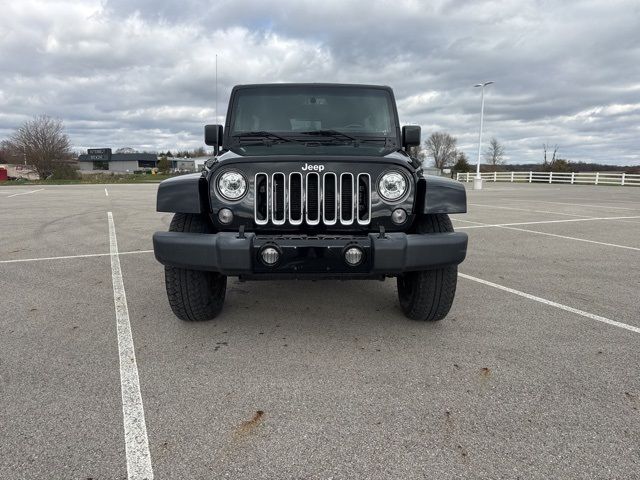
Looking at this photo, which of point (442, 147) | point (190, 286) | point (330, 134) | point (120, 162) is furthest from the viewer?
point (120, 162)

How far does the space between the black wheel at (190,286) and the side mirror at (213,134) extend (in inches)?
45.3

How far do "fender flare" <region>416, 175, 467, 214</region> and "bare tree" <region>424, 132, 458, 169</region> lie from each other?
74454mm

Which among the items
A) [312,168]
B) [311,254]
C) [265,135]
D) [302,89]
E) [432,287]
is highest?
[302,89]

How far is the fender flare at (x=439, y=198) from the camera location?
2.94 metres

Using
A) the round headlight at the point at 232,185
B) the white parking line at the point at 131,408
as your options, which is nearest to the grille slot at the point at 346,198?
the round headlight at the point at 232,185

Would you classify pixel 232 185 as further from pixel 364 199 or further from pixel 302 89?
pixel 302 89

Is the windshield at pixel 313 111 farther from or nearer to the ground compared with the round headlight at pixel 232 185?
farther from the ground

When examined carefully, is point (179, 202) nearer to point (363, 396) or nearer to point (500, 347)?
point (363, 396)

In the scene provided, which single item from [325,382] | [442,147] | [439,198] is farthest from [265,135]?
[442,147]

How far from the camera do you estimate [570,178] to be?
34812mm

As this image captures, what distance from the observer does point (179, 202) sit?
115 inches

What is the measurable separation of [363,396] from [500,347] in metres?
1.22

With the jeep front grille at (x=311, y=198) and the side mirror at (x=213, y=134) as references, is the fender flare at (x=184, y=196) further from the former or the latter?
the side mirror at (x=213, y=134)

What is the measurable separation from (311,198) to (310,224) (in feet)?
0.59
